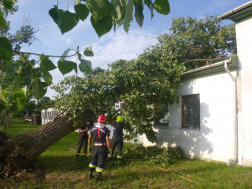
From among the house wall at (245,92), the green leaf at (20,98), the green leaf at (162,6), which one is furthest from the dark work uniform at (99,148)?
the green leaf at (162,6)

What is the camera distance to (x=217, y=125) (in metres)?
7.27

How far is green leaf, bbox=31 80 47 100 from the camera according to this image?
53.3 inches

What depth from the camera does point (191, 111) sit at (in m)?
8.52

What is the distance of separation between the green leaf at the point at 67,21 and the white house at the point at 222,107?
6731mm

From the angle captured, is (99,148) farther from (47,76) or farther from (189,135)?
(47,76)

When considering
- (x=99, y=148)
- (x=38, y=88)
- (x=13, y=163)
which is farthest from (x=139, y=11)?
(x=13, y=163)

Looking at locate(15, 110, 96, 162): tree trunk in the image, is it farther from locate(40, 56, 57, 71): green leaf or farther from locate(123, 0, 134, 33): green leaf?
locate(123, 0, 134, 33): green leaf

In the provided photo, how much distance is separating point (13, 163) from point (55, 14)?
19.7 ft

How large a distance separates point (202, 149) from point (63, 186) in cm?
514

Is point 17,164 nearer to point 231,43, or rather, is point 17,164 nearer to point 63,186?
point 63,186

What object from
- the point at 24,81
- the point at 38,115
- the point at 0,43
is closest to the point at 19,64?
the point at 24,81

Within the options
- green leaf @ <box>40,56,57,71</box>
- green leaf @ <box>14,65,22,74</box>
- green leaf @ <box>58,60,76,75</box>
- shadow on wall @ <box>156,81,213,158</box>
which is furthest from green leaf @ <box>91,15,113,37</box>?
shadow on wall @ <box>156,81,213,158</box>

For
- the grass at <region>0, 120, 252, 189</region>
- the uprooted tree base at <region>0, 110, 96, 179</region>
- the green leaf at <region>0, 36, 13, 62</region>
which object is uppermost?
the green leaf at <region>0, 36, 13, 62</region>

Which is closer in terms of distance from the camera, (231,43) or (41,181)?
(41,181)
